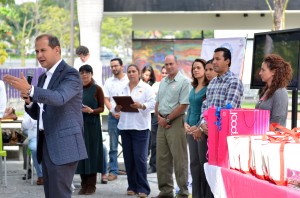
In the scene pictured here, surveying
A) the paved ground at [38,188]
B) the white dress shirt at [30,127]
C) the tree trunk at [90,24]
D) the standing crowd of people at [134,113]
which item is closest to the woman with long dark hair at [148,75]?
the standing crowd of people at [134,113]

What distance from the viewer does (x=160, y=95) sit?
10.8 m

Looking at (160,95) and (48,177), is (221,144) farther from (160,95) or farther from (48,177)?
(160,95)

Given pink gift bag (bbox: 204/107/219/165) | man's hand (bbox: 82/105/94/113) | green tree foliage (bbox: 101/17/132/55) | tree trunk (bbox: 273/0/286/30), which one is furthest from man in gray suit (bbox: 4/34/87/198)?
green tree foliage (bbox: 101/17/132/55)

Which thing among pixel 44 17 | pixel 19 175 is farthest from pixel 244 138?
pixel 44 17

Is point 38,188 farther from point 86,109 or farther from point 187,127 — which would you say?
point 187,127

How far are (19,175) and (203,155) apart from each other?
18.3ft

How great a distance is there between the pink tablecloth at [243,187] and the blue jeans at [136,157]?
13.3 feet

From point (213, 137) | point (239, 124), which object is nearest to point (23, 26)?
point (213, 137)

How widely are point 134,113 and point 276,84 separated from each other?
430 cm

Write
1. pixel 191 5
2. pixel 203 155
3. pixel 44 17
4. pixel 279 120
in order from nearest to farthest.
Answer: pixel 279 120 → pixel 203 155 → pixel 191 5 → pixel 44 17

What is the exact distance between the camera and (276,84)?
24.3 feet

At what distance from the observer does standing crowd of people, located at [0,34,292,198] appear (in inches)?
274

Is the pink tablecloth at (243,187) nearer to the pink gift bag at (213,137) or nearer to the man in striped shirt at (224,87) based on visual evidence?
the pink gift bag at (213,137)

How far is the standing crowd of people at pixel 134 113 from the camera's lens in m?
6.95
